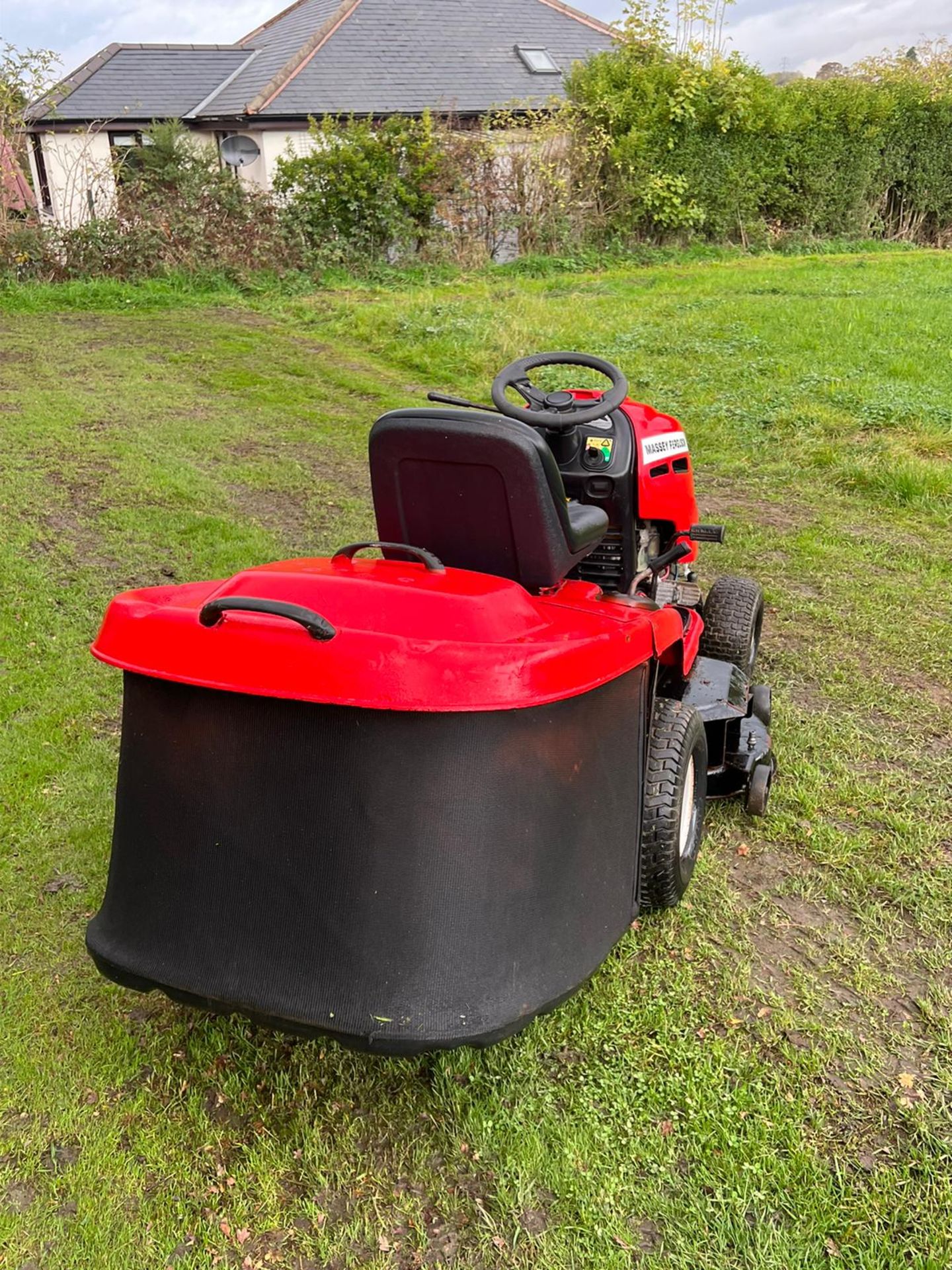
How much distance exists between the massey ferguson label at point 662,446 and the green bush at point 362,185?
34.3 ft

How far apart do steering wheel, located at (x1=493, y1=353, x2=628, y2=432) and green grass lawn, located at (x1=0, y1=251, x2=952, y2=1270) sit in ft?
4.14

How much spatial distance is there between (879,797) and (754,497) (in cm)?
316

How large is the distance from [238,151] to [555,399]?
19449 millimetres

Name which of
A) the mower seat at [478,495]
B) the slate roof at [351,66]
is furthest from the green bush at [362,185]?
the mower seat at [478,495]

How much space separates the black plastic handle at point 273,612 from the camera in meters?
1.72

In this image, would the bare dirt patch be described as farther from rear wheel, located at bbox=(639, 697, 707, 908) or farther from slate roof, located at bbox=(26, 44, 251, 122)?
slate roof, located at bbox=(26, 44, 251, 122)

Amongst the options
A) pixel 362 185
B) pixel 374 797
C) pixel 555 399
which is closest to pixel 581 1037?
pixel 374 797

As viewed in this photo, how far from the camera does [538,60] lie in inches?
821

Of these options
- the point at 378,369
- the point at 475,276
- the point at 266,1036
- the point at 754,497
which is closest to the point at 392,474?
the point at 266,1036

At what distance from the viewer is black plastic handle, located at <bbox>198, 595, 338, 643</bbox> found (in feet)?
5.63

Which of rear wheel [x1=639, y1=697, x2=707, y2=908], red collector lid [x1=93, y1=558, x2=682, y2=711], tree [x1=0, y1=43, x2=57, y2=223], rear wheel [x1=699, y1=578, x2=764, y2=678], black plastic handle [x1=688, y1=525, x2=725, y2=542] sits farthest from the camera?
tree [x1=0, y1=43, x2=57, y2=223]

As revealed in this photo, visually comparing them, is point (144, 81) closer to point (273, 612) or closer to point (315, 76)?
point (315, 76)

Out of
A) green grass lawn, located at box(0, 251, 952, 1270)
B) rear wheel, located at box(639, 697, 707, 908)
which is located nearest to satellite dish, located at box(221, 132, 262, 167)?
green grass lawn, located at box(0, 251, 952, 1270)

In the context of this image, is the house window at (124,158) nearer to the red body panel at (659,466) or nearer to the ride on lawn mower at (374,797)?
the red body panel at (659,466)
